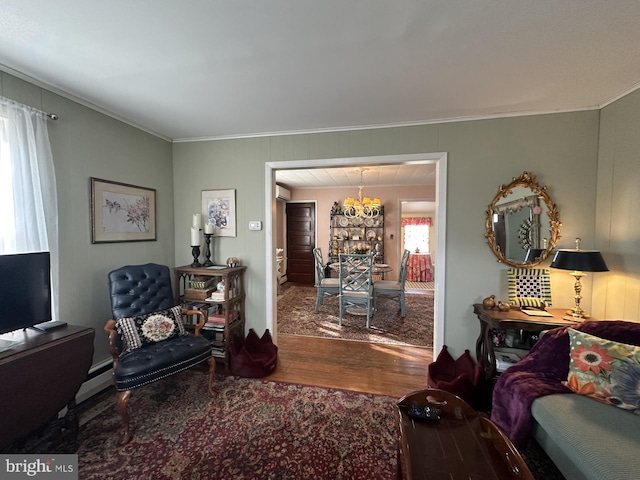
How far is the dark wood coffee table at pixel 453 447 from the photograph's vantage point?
1060mm

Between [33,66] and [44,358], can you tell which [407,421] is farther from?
[33,66]

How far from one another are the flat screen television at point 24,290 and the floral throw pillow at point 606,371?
3.26 meters

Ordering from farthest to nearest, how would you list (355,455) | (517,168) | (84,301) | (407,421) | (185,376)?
(185,376)
(517,168)
(84,301)
(355,455)
(407,421)

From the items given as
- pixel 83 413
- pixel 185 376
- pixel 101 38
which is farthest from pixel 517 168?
pixel 83 413

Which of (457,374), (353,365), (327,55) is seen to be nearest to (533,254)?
(457,374)

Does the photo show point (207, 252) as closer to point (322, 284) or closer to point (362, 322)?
point (322, 284)

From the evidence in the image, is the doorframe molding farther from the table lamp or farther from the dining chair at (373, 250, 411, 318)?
the dining chair at (373, 250, 411, 318)

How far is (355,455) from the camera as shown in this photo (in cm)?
161

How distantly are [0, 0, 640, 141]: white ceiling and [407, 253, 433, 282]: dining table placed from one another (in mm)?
5561

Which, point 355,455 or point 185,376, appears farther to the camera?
point 185,376

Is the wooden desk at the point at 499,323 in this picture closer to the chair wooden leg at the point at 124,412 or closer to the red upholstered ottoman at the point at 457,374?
the red upholstered ottoman at the point at 457,374

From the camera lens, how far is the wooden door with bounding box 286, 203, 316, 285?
645 cm

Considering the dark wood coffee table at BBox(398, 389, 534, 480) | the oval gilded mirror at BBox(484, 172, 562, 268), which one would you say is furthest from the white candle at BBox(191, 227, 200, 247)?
the oval gilded mirror at BBox(484, 172, 562, 268)

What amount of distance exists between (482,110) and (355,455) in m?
2.80
